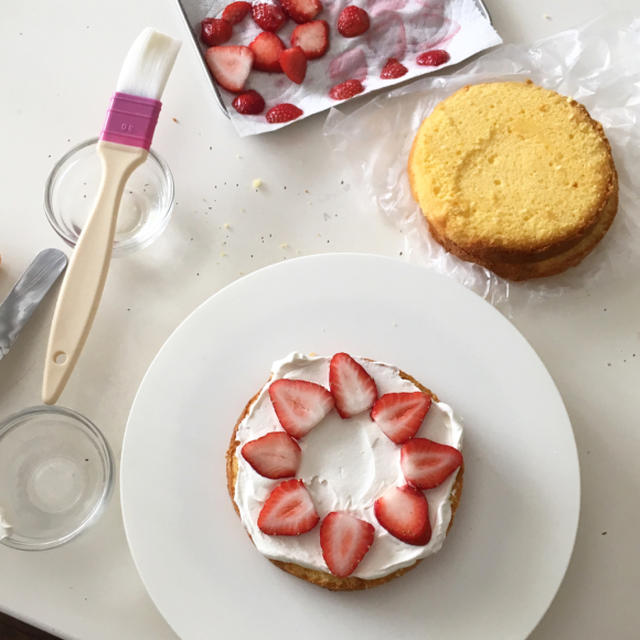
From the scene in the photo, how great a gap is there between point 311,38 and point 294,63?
0.23 ft

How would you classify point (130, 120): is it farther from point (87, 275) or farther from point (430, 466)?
point (430, 466)

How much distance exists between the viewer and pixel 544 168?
153 cm

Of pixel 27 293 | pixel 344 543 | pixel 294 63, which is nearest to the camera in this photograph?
pixel 344 543

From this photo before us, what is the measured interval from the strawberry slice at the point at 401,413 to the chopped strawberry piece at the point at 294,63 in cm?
71

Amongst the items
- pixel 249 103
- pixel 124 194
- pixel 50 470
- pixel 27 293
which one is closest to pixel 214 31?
pixel 249 103

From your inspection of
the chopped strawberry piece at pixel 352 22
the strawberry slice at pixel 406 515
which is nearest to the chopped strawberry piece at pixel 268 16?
the chopped strawberry piece at pixel 352 22

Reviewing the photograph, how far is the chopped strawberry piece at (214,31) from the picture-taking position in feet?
5.34

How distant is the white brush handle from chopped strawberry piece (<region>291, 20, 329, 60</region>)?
1.36 feet

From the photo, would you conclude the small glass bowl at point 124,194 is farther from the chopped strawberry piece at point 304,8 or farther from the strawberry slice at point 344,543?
the strawberry slice at point 344,543

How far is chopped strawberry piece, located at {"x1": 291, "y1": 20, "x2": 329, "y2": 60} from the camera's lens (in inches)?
64.3

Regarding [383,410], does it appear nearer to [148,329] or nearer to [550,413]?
[550,413]

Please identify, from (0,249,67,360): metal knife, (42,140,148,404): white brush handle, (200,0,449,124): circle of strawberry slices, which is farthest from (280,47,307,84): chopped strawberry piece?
(0,249,67,360): metal knife

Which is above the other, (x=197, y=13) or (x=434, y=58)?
(x=197, y=13)

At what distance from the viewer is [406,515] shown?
1.28 meters
